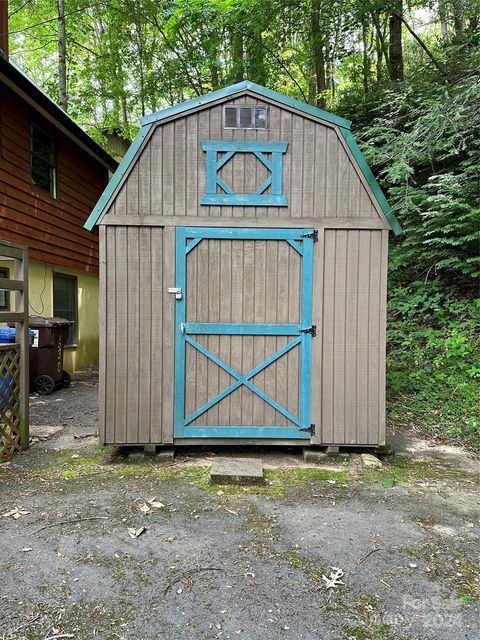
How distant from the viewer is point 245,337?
4.08 metres

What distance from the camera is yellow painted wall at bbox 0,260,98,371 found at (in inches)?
311

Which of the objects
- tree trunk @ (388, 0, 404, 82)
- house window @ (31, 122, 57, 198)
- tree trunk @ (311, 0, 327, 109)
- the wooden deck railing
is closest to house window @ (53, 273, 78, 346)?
house window @ (31, 122, 57, 198)

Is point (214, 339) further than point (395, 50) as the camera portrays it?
No

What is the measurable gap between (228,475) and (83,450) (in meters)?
1.75

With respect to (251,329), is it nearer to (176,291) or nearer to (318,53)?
(176,291)

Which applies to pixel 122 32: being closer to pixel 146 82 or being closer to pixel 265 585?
pixel 146 82

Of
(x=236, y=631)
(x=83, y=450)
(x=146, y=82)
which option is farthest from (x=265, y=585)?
(x=146, y=82)

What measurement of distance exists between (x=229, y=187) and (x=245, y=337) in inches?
58.0

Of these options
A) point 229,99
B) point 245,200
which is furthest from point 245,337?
point 229,99

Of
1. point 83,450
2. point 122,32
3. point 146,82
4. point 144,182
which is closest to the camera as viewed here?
point 144,182

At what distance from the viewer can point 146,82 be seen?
13.0 meters

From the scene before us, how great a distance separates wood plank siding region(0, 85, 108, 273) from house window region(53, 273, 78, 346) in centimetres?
37

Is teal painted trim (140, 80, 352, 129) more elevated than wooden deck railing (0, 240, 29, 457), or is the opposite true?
teal painted trim (140, 80, 352, 129)

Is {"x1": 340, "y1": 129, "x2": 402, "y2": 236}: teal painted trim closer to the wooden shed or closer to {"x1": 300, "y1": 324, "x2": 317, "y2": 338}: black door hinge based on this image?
the wooden shed
